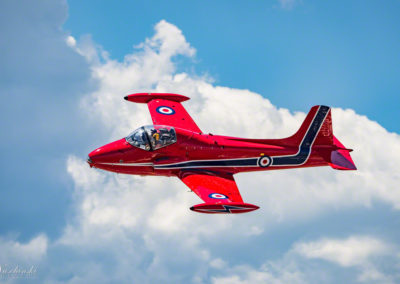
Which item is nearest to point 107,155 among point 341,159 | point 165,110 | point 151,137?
point 151,137

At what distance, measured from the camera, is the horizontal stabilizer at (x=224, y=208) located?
27812 millimetres

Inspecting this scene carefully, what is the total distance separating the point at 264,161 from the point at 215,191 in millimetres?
4336

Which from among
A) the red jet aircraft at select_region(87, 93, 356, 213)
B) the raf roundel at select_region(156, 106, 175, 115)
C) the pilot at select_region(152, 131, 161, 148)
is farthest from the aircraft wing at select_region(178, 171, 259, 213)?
the raf roundel at select_region(156, 106, 175, 115)

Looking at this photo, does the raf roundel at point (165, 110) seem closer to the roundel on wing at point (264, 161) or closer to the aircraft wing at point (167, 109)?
the aircraft wing at point (167, 109)

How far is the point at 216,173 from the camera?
31.5 metres

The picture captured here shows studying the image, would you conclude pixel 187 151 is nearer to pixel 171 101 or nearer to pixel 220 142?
pixel 220 142

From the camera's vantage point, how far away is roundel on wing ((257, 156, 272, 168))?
3245 centimetres

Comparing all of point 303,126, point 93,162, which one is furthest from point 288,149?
point 93,162

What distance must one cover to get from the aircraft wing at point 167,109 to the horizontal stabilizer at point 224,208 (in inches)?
298

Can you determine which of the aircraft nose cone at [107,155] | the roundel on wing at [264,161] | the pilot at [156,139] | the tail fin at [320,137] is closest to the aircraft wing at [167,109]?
the pilot at [156,139]

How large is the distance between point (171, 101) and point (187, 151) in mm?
6488

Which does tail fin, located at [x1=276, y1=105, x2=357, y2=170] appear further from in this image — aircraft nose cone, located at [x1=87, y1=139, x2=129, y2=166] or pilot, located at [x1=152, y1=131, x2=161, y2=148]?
aircraft nose cone, located at [x1=87, y1=139, x2=129, y2=166]

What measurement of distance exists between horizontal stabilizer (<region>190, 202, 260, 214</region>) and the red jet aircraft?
2.31 feet

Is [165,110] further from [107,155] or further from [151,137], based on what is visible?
[107,155]
